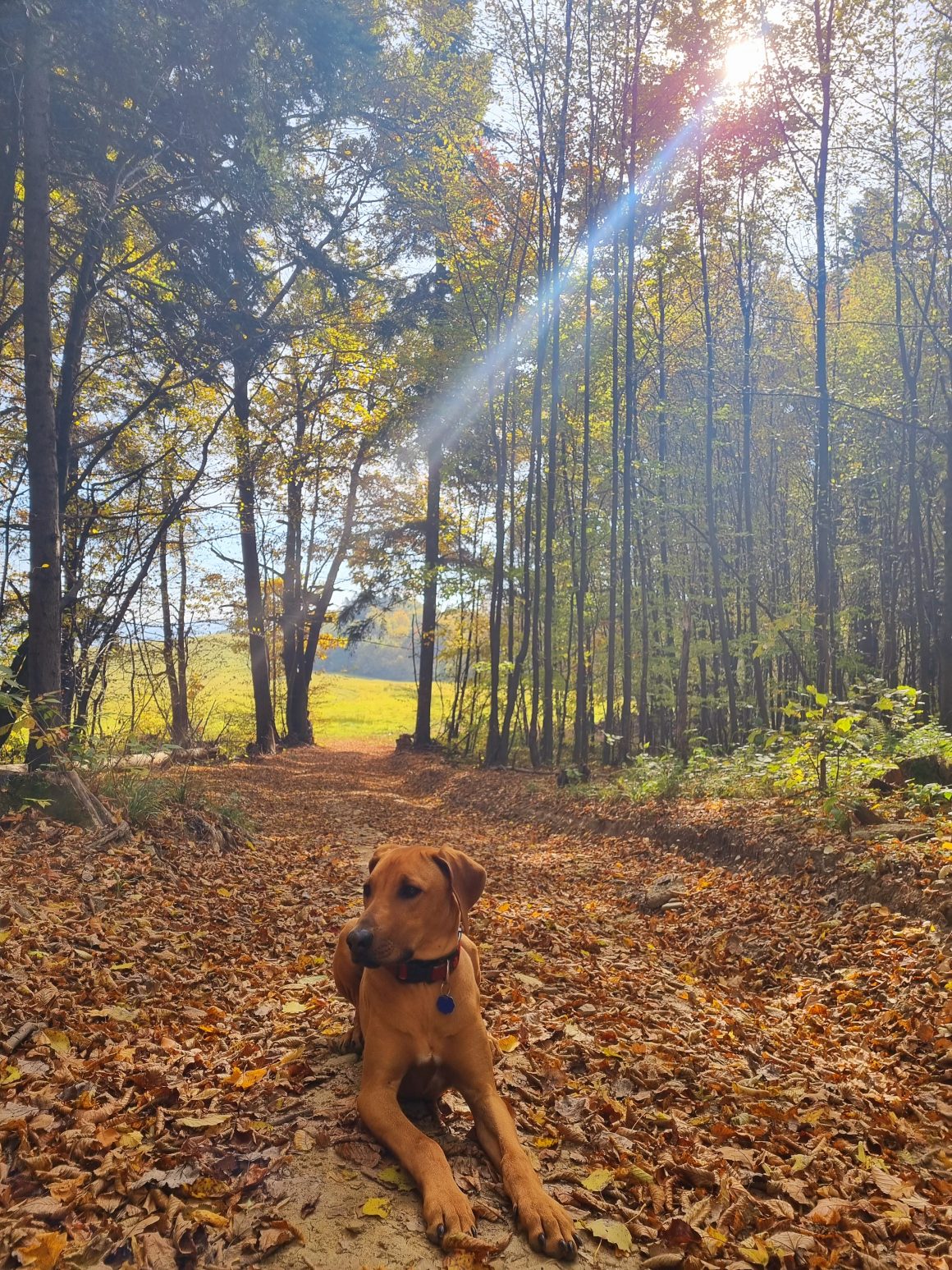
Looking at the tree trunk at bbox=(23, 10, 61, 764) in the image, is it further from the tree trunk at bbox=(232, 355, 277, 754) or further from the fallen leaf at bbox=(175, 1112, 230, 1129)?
the tree trunk at bbox=(232, 355, 277, 754)

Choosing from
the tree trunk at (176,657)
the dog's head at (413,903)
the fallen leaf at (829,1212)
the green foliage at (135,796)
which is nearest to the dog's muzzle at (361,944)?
the dog's head at (413,903)

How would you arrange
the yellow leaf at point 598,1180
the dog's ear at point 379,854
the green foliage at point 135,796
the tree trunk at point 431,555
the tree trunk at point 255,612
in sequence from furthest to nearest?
the tree trunk at point 431,555
the tree trunk at point 255,612
the green foliage at point 135,796
the dog's ear at point 379,854
the yellow leaf at point 598,1180

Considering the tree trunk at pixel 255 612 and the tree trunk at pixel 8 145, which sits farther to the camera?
the tree trunk at pixel 255 612

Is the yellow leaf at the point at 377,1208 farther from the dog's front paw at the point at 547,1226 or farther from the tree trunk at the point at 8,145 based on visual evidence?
the tree trunk at the point at 8,145

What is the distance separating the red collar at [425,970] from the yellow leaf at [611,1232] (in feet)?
2.84

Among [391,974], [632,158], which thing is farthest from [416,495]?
[391,974]

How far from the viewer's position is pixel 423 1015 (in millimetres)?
2650

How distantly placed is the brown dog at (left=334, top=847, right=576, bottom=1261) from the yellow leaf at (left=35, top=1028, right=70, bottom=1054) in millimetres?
1492

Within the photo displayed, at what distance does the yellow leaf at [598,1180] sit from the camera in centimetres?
259

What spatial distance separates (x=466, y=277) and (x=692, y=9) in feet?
21.4

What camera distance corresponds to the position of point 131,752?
8164mm

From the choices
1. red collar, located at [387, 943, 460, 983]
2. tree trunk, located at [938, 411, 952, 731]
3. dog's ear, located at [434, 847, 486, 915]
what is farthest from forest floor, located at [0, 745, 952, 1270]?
tree trunk, located at [938, 411, 952, 731]

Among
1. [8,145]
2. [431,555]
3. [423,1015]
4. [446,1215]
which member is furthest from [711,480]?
[446,1215]

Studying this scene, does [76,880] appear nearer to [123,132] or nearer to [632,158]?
[123,132]
